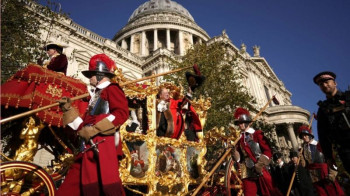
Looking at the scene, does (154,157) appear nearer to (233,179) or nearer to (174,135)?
(174,135)

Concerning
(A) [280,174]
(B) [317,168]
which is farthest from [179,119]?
(A) [280,174]

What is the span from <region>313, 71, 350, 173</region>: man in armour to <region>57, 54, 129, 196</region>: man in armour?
3.01 m

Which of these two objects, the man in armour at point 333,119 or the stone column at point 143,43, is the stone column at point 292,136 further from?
the man in armour at point 333,119

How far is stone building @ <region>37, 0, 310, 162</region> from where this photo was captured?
22.4 m

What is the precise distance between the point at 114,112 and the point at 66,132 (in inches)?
101

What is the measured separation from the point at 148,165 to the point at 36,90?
255cm

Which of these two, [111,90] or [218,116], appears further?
[218,116]

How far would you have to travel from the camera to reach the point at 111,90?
2.96 m

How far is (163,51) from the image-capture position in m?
28.8

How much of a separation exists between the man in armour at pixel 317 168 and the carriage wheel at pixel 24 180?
569cm

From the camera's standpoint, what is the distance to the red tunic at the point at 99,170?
95.3 inches

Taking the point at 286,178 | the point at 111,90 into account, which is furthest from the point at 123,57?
the point at 111,90

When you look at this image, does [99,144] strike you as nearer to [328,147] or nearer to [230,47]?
[328,147]

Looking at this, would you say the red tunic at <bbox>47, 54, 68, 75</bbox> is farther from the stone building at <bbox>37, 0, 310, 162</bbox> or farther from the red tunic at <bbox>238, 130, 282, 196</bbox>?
the stone building at <bbox>37, 0, 310, 162</bbox>
